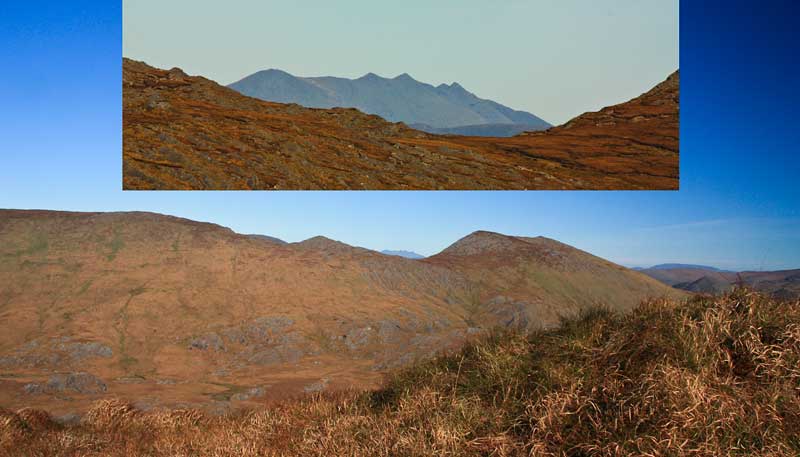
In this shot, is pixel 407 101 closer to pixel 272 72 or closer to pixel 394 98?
pixel 394 98

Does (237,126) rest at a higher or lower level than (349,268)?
higher

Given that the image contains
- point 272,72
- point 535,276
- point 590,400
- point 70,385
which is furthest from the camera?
point 535,276

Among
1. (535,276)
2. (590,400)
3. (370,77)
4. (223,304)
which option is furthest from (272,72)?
(535,276)

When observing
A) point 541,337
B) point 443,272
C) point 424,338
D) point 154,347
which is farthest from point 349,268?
point 541,337

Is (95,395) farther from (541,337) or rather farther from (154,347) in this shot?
(541,337)

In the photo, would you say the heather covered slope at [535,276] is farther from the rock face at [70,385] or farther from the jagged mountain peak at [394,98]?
the jagged mountain peak at [394,98]

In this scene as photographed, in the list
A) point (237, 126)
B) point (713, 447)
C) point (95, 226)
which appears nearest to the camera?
point (713, 447)

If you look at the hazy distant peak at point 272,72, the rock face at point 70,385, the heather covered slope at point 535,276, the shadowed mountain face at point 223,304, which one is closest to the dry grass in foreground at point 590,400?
the hazy distant peak at point 272,72
